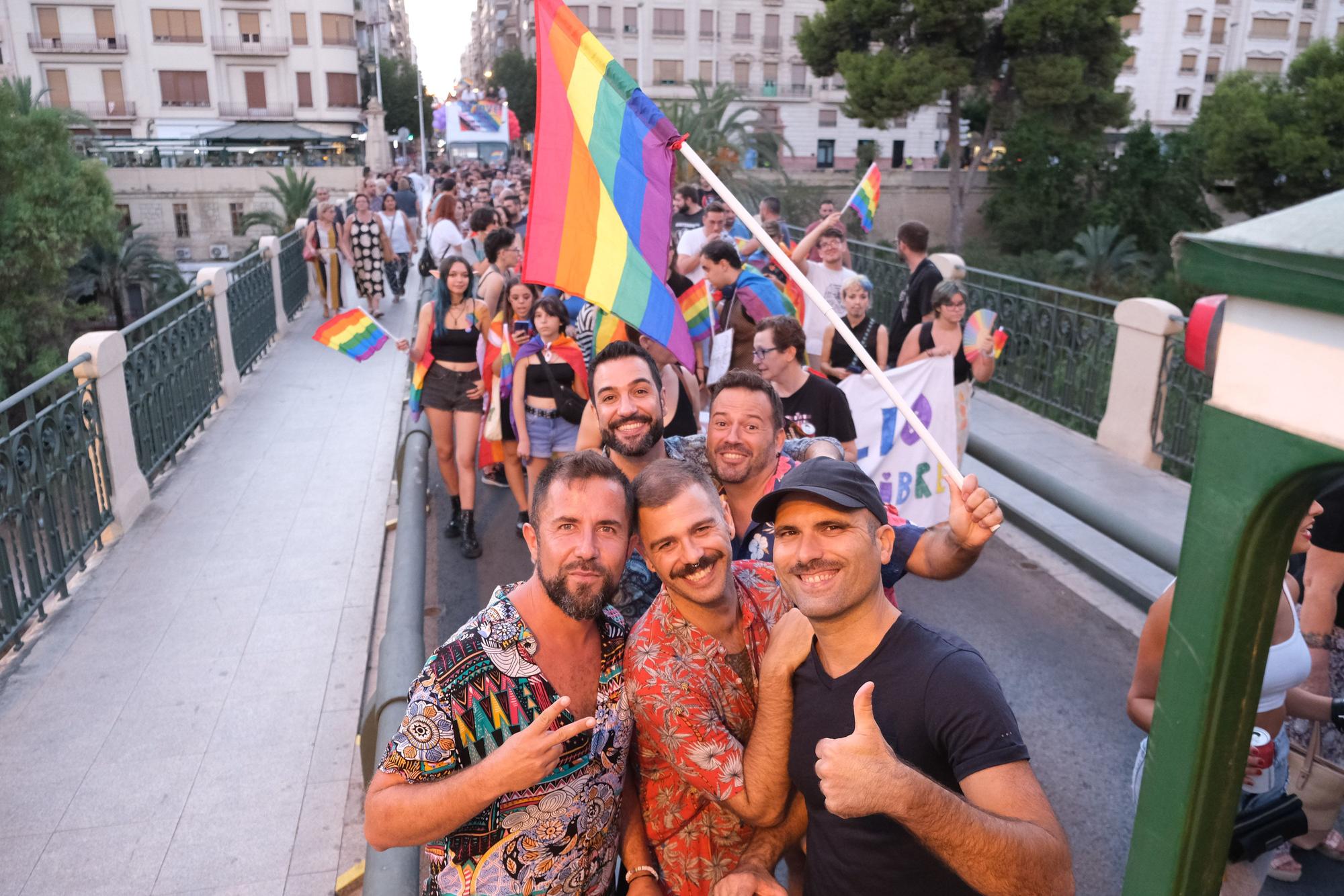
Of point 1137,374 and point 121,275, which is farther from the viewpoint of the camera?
point 121,275

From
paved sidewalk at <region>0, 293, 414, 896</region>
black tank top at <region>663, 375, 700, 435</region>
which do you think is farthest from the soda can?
paved sidewalk at <region>0, 293, 414, 896</region>

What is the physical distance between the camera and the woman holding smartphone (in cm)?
664

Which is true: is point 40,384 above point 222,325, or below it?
above

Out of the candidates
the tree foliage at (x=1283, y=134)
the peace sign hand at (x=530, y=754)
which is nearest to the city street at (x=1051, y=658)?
the peace sign hand at (x=530, y=754)

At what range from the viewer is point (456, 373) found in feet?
23.9

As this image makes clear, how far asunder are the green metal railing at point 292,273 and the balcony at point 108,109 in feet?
172

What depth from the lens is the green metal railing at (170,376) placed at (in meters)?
8.21

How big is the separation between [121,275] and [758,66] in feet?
148

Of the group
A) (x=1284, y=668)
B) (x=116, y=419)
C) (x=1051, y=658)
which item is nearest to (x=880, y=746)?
(x=1284, y=668)

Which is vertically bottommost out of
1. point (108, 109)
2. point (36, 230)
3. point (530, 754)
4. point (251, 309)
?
point (36, 230)

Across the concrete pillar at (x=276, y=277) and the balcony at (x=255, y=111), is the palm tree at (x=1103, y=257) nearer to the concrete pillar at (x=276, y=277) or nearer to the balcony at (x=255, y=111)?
the concrete pillar at (x=276, y=277)

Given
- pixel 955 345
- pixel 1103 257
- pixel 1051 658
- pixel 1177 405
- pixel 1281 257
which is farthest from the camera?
pixel 1103 257

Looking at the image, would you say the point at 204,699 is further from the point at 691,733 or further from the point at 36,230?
the point at 36,230

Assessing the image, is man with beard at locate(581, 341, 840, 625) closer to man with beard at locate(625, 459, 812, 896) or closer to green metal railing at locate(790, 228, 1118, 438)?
man with beard at locate(625, 459, 812, 896)
